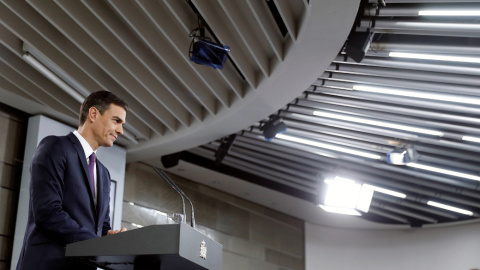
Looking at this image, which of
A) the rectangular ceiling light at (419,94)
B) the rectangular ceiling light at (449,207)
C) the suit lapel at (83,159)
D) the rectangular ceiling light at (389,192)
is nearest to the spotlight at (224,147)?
the rectangular ceiling light at (419,94)

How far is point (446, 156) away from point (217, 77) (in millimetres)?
2955

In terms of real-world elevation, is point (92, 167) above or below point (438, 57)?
below

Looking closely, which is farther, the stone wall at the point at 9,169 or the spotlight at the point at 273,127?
the spotlight at the point at 273,127

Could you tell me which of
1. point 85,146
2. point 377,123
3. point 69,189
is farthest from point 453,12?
point 69,189

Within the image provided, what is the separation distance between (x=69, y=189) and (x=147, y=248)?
42cm

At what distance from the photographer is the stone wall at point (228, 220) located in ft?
25.0

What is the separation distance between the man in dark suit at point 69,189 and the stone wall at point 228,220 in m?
4.95

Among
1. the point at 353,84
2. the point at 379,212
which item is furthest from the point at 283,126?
the point at 379,212

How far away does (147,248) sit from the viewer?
6.58ft

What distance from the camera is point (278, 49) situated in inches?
199

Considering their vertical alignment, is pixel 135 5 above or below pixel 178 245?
above

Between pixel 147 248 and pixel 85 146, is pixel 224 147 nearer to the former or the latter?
pixel 85 146

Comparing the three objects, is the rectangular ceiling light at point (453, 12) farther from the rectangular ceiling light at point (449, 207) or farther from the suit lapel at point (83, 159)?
the rectangular ceiling light at point (449, 207)

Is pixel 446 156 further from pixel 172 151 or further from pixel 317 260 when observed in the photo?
pixel 317 260
